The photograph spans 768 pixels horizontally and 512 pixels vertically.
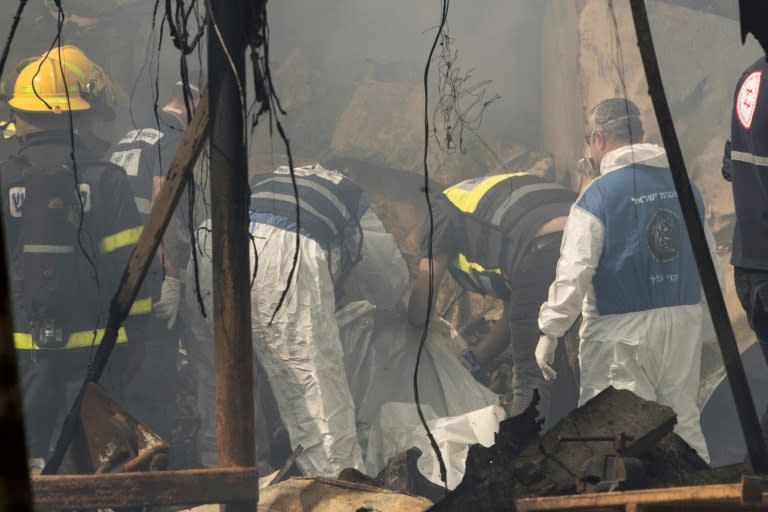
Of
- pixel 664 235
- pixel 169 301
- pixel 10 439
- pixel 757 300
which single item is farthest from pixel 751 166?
pixel 169 301

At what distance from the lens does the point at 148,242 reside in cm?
326

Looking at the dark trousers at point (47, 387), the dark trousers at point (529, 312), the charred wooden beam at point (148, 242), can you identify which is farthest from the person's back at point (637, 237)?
the charred wooden beam at point (148, 242)

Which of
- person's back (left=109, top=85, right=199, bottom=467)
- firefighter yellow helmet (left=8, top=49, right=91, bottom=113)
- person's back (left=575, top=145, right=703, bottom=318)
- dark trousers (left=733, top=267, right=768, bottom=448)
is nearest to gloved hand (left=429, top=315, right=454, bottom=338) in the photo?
person's back (left=575, top=145, right=703, bottom=318)

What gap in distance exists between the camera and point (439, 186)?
29.9 feet

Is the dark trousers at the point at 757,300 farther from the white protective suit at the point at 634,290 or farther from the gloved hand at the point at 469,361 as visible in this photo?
the gloved hand at the point at 469,361

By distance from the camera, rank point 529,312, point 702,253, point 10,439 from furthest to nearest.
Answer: point 529,312 < point 702,253 < point 10,439

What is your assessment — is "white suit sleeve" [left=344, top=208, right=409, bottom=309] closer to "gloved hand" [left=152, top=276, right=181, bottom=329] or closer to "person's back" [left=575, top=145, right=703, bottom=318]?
"gloved hand" [left=152, top=276, right=181, bottom=329]

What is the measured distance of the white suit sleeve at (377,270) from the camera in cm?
628

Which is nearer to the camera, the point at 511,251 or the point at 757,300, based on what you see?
the point at 757,300

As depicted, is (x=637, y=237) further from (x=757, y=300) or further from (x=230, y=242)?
(x=230, y=242)

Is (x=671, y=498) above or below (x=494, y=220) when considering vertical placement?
below

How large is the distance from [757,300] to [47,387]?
3573mm

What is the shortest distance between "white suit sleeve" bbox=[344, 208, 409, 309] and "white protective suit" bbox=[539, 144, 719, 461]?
114 centimetres

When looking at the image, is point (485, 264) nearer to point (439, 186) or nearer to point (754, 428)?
point (439, 186)
